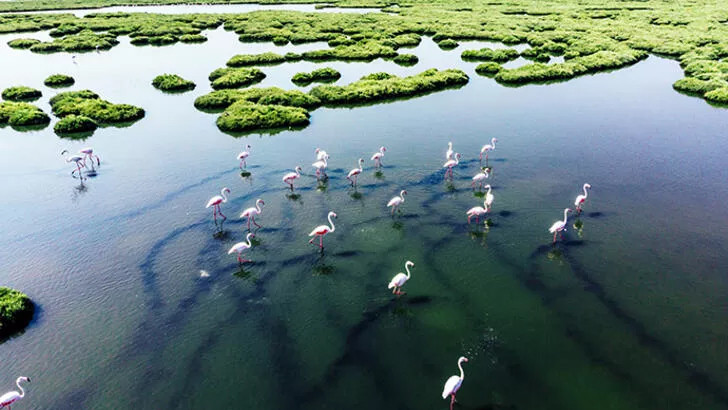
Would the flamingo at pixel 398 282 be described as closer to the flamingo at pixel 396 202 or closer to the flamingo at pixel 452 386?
the flamingo at pixel 452 386

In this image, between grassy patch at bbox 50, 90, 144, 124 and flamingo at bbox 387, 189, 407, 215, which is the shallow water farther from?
grassy patch at bbox 50, 90, 144, 124

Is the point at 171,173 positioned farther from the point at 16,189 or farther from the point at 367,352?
the point at 367,352

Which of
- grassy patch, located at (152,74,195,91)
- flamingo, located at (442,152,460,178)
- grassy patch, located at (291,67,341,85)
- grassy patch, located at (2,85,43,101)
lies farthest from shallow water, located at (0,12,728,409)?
grassy patch, located at (291,67,341,85)

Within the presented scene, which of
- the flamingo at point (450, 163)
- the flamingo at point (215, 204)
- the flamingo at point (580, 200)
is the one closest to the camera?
the flamingo at point (580, 200)

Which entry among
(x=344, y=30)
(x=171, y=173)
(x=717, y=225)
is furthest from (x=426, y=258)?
(x=344, y=30)

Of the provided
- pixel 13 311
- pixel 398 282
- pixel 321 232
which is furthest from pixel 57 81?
pixel 398 282

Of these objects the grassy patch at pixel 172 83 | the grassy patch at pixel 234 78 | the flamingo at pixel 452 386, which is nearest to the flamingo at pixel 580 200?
the flamingo at pixel 452 386
